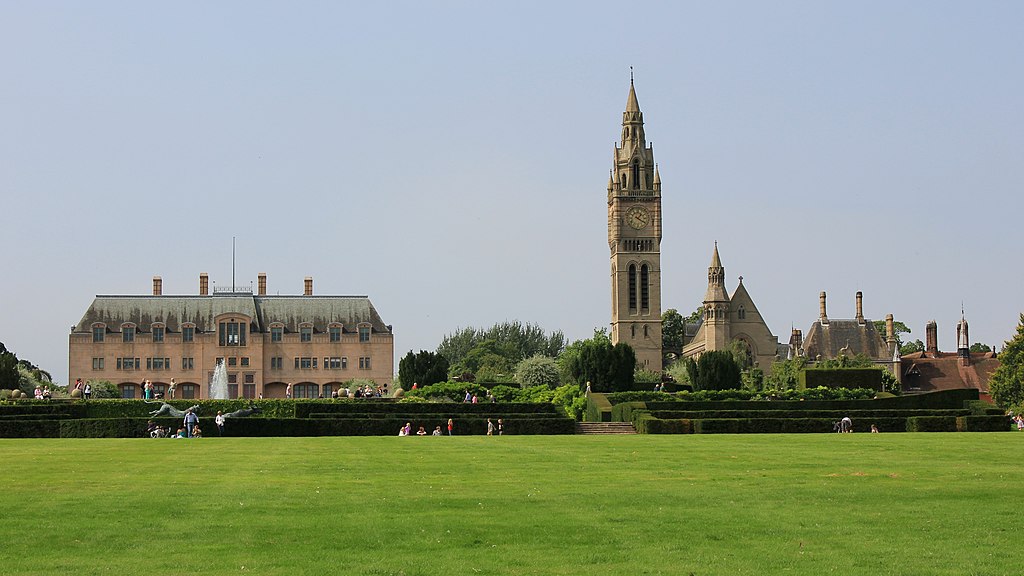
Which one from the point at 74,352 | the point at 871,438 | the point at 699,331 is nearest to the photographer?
the point at 871,438

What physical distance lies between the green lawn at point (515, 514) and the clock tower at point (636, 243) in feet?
296

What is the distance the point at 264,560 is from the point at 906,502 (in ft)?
33.0

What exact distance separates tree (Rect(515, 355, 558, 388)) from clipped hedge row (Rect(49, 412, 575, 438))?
35556mm

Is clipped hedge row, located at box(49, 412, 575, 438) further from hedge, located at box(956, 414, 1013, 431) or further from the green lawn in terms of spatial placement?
the green lawn

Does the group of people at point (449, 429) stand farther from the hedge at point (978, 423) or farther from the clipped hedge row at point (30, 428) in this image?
the hedge at point (978, 423)

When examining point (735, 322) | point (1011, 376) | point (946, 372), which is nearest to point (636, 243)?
point (735, 322)

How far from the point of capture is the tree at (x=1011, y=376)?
65.6 meters

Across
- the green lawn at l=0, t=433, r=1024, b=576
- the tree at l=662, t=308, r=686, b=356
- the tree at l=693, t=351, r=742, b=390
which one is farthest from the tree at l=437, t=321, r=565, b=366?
the green lawn at l=0, t=433, r=1024, b=576

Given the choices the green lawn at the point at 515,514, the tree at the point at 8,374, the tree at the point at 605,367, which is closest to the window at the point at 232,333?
the tree at the point at 8,374

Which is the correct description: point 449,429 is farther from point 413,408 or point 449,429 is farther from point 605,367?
point 605,367

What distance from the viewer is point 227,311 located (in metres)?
103

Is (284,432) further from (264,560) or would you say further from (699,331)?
(699,331)

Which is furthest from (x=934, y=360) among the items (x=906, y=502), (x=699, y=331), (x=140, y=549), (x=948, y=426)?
(x=140, y=549)

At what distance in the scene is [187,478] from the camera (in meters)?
23.3
